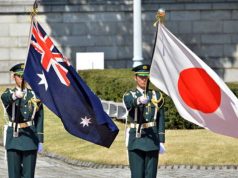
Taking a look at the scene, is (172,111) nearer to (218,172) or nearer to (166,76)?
(218,172)

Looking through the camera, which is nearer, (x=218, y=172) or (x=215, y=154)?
(x=218, y=172)

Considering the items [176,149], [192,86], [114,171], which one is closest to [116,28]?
[176,149]

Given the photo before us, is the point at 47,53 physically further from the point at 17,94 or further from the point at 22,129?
the point at 22,129

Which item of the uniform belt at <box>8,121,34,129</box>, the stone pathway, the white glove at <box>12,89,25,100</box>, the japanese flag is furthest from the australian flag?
the stone pathway

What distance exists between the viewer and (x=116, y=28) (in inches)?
1157

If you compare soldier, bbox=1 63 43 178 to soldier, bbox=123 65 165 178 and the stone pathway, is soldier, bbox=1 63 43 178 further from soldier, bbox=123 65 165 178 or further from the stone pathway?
the stone pathway

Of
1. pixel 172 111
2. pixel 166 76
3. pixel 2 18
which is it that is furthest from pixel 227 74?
pixel 166 76

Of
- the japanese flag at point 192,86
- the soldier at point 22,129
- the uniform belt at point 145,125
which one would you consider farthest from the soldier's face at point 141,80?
the soldier at point 22,129

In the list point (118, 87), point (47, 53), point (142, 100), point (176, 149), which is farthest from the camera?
point (118, 87)

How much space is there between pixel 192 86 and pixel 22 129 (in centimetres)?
231

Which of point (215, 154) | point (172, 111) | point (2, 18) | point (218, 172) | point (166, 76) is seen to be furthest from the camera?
point (2, 18)

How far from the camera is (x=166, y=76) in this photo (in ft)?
40.2

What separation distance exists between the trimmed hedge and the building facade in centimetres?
372

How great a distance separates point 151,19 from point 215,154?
1322 centimetres
